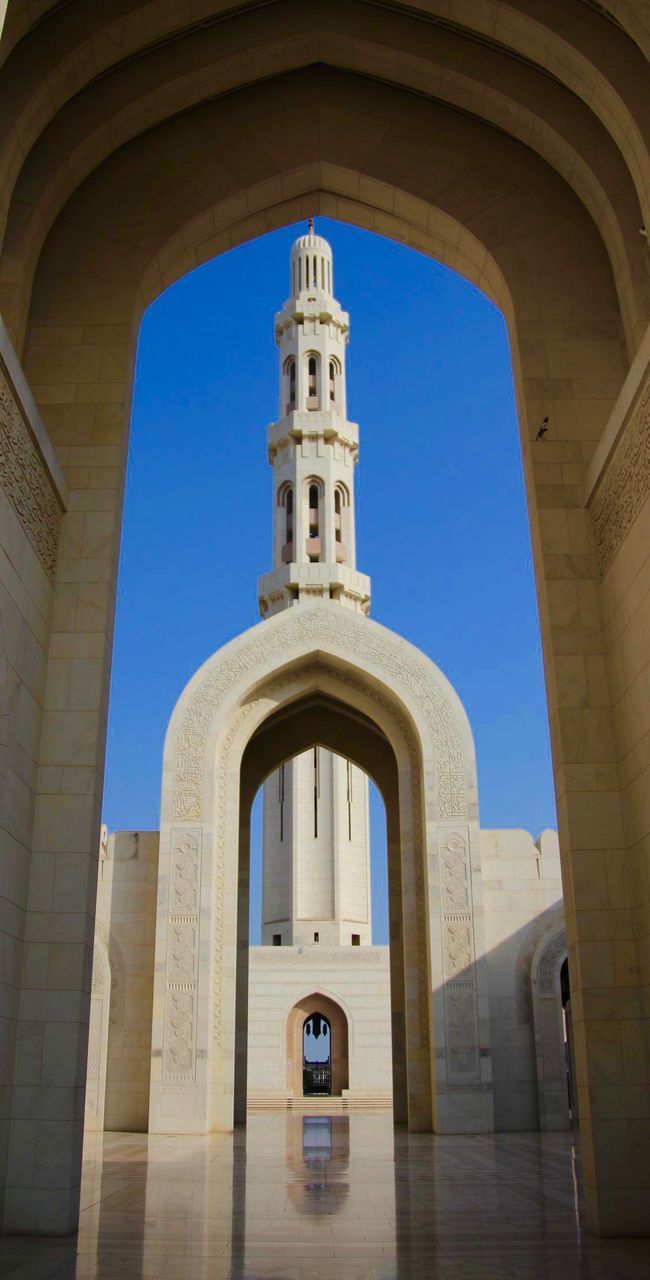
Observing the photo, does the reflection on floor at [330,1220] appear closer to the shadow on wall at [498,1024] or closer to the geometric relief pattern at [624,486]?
the geometric relief pattern at [624,486]

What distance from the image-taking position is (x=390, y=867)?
1425 cm

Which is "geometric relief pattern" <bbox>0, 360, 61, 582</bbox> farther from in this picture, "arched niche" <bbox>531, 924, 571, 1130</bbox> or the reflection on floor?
"arched niche" <bbox>531, 924, 571, 1130</bbox>

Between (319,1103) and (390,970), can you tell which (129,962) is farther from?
(319,1103)

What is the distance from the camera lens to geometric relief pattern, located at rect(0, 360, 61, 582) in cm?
496

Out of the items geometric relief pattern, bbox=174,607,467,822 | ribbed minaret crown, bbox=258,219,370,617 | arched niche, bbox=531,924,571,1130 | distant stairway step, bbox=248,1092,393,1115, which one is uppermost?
ribbed minaret crown, bbox=258,219,370,617

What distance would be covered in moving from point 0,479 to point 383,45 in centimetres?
377

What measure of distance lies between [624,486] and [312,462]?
51.7ft

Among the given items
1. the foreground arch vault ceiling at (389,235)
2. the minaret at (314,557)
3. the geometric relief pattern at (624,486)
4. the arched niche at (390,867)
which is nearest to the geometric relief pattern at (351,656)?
the arched niche at (390,867)

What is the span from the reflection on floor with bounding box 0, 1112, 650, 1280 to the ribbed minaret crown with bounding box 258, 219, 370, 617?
11274 mm

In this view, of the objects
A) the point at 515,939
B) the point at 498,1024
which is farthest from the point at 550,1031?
the point at 515,939

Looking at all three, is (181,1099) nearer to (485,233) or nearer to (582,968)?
(582,968)

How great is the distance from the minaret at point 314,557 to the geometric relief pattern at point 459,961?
295 inches

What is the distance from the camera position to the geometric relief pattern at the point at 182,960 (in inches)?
487

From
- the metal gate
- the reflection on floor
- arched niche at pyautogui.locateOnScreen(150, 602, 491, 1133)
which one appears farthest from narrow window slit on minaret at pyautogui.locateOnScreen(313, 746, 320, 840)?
the reflection on floor
